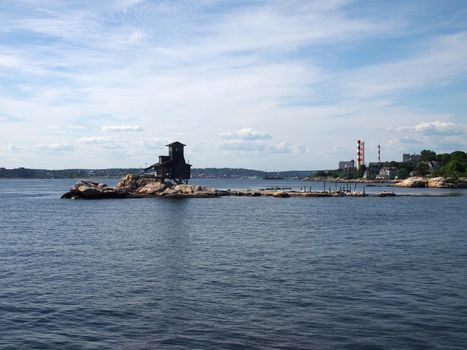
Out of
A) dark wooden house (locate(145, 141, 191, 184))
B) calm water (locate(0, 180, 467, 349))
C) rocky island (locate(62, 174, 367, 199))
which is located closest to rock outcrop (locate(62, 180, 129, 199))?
rocky island (locate(62, 174, 367, 199))

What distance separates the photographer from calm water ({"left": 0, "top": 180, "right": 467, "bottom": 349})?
832 inches

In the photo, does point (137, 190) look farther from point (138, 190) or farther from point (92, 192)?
point (92, 192)

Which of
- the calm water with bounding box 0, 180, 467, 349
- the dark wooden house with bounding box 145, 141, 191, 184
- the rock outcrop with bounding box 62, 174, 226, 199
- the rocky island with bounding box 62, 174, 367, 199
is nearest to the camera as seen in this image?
the calm water with bounding box 0, 180, 467, 349

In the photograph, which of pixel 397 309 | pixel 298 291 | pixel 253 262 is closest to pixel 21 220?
pixel 253 262

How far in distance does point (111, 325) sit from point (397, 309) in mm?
13286

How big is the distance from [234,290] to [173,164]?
9765 centimetres

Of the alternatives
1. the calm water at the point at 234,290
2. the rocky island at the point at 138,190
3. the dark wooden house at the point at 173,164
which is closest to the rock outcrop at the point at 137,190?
the rocky island at the point at 138,190

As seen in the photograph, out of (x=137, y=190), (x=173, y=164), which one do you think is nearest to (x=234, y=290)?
(x=173, y=164)

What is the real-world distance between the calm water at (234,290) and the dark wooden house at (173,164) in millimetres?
69770

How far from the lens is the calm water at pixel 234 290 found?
69.4 ft

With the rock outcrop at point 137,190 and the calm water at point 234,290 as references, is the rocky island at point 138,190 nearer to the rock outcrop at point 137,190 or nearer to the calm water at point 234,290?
the rock outcrop at point 137,190

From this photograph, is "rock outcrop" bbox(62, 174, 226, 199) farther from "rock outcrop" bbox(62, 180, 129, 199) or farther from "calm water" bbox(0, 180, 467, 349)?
"calm water" bbox(0, 180, 467, 349)

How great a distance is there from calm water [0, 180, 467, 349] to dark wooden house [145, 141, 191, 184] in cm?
6977

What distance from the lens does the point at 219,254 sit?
4062 cm
